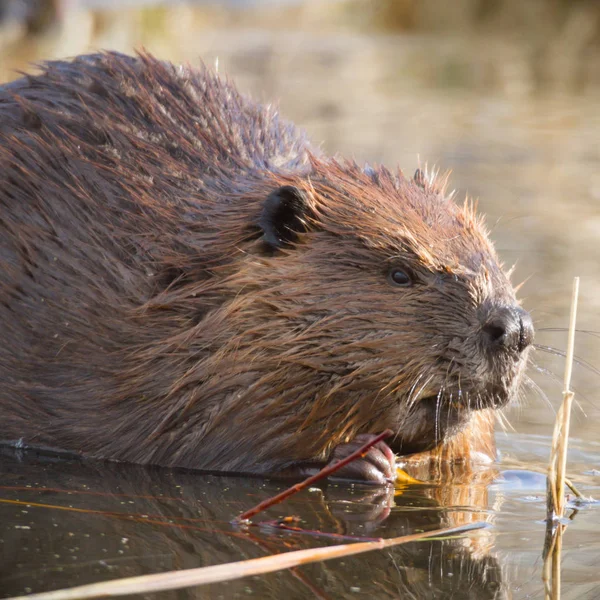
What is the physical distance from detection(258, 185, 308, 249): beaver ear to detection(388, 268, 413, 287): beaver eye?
1.05 feet

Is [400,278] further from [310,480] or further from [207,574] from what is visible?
[207,574]

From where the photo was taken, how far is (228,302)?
13.2 ft

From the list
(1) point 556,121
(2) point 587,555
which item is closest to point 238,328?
(2) point 587,555

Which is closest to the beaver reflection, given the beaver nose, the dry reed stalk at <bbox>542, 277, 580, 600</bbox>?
the dry reed stalk at <bbox>542, 277, 580, 600</bbox>

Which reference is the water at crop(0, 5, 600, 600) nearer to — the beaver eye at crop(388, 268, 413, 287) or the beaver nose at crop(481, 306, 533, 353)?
the beaver nose at crop(481, 306, 533, 353)

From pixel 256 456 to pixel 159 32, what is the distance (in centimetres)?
1162

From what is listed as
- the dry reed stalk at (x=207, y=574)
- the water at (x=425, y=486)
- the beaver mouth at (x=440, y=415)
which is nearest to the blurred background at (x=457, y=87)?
the water at (x=425, y=486)

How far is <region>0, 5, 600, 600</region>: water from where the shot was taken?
2986 mm

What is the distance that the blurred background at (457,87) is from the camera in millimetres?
6625

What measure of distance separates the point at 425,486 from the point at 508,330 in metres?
0.62

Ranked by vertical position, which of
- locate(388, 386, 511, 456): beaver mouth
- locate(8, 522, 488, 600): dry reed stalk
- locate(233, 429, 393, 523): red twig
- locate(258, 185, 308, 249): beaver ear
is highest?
locate(258, 185, 308, 249): beaver ear

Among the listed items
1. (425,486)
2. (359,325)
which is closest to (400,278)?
(359,325)

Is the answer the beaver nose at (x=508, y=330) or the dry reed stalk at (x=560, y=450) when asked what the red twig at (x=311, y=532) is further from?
the beaver nose at (x=508, y=330)

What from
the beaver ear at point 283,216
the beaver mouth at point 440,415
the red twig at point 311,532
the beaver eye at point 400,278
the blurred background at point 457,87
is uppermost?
the blurred background at point 457,87
